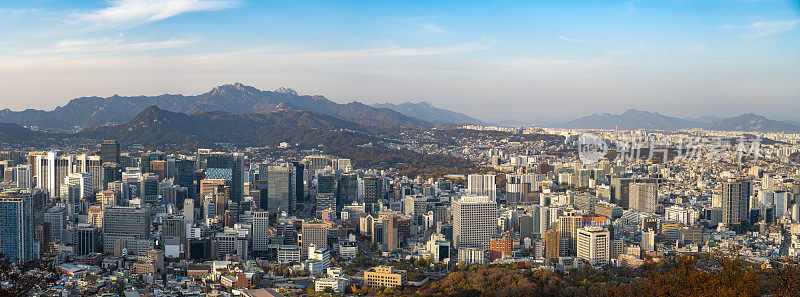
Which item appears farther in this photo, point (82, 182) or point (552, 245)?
point (82, 182)

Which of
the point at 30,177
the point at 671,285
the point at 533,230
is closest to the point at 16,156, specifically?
the point at 30,177

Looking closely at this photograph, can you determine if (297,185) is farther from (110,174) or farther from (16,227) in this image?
(16,227)

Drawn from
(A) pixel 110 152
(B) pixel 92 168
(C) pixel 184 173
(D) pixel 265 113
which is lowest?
(C) pixel 184 173

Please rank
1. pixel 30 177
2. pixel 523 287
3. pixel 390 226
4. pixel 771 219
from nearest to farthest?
pixel 523 287 < pixel 390 226 < pixel 771 219 < pixel 30 177

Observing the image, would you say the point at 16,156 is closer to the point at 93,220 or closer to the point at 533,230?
the point at 93,220

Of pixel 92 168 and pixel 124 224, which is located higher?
pixel 92 168

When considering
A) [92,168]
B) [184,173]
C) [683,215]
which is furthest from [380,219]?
[92,168]
